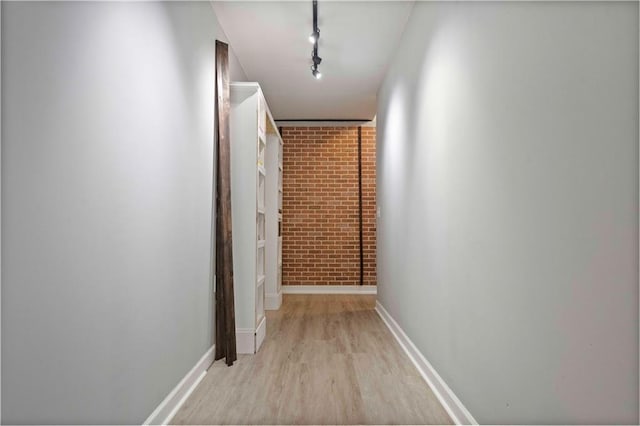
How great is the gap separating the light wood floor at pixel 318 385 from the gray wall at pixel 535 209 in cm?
28

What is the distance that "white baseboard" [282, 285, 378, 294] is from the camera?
255 inches

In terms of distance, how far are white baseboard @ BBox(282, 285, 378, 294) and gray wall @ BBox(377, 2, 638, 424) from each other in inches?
153

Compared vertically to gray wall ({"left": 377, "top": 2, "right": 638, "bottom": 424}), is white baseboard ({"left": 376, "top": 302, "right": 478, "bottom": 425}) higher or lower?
lower

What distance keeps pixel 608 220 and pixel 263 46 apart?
3.44m

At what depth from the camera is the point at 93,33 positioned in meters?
1.45

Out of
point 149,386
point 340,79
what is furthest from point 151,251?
point 340,79

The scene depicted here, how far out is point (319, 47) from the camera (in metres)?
3.86

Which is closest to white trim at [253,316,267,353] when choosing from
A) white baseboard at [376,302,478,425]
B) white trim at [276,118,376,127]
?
white baseboard at [376,302,478,425]

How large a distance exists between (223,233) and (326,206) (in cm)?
357

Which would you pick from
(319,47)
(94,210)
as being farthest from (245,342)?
(319,47)

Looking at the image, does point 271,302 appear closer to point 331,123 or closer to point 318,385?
point 318,385

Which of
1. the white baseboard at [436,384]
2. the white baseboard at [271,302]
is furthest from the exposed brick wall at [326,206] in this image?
the white baseboard at [436,384]

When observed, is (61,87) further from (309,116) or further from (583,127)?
(309,116)

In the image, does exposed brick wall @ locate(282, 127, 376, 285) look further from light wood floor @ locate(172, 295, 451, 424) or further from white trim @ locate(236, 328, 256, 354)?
white trim @ locate(236, 328, 256, 354)
